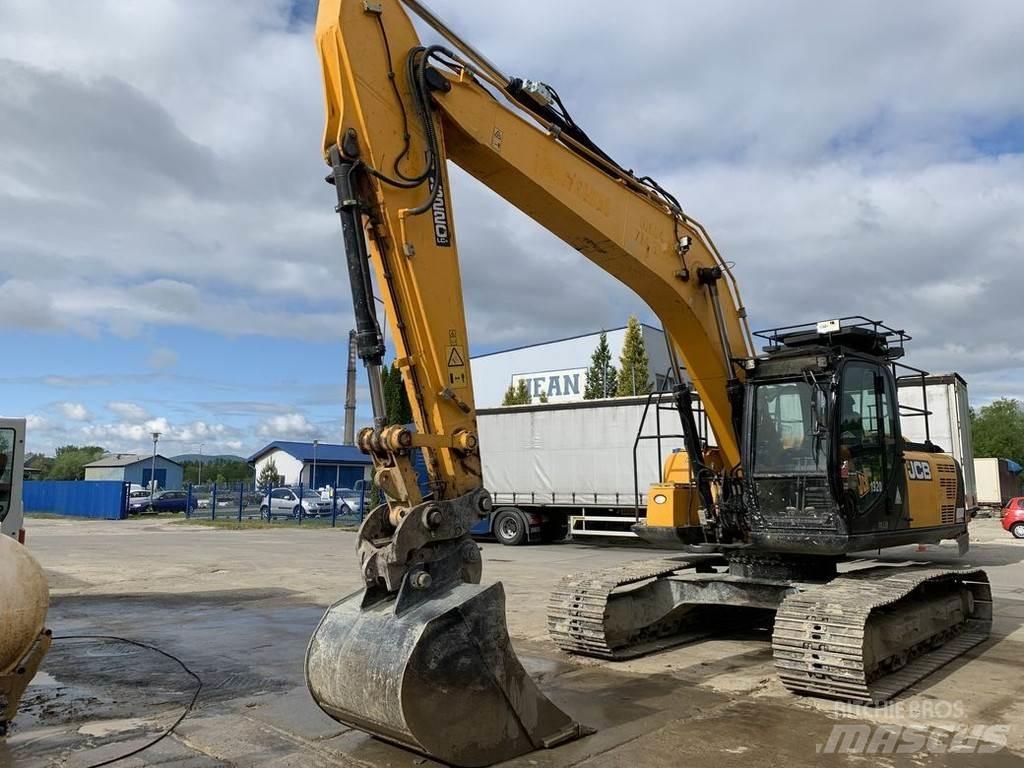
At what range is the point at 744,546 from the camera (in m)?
7.39

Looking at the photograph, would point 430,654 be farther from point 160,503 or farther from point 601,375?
point 601,375

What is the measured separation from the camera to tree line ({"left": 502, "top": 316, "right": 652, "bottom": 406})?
137ft

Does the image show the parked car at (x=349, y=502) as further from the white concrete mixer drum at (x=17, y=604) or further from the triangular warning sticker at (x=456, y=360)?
the triangular warning sticker at (x=456, y=360)

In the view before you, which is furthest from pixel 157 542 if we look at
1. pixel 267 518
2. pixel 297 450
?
pixel 297 450

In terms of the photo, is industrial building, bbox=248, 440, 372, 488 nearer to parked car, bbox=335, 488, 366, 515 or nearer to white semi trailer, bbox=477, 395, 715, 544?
parked car, bbox=335, 488, 366, 515

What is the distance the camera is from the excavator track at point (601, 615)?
7.37m

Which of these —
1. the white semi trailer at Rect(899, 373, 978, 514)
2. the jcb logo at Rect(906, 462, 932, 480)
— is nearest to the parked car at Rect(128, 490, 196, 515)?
the white semi trailer at Rect(899, 373, 978, 514)

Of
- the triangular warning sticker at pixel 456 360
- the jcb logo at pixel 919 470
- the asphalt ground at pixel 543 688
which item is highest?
the triangular warning sticker at pixel 456 360

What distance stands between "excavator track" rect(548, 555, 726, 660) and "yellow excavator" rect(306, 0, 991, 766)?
1.1 inches

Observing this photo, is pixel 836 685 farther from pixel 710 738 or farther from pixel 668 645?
pixel 668 645

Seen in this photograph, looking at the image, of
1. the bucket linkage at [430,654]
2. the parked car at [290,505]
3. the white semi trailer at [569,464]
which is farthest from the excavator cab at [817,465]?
the parked car at [290,505]

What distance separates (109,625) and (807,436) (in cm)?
791

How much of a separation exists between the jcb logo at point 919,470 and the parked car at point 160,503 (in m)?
36.9

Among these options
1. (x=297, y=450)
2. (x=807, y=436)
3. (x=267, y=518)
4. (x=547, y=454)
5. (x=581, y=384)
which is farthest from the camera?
(x=297, y=450)
